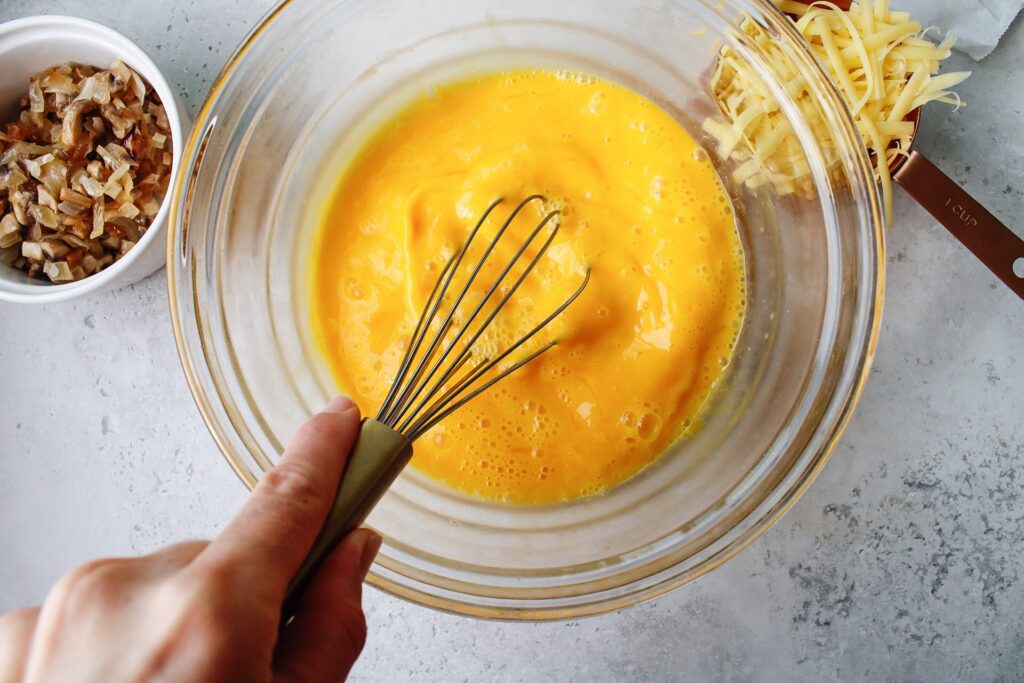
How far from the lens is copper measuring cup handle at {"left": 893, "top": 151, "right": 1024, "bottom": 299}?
1228mm

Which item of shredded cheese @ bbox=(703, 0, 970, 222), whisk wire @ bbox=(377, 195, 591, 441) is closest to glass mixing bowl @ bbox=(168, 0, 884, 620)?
shredded cheese @ bbox=(703, 0, 970, 222)

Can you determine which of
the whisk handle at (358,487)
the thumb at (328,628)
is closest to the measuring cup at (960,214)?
the whisk handle at (358,487)

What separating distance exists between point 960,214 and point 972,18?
34cm

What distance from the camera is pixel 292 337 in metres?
1.24

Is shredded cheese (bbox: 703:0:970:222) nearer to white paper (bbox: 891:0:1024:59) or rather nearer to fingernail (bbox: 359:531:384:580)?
white paper (bbox: 891:0:1024:59)

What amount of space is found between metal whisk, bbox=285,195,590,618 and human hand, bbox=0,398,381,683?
2 centimetres

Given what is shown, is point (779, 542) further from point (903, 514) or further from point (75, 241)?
point (75, 241)

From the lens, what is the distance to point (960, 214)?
1.24 meters

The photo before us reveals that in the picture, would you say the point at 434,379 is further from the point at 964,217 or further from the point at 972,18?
the point at 972,18

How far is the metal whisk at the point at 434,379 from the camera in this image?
783 millimetres

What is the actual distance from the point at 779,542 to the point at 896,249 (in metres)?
0.52

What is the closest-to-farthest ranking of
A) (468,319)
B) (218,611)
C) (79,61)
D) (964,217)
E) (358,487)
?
(218,611) → (358,487) → (468,319) → (964,217) → (79,61)

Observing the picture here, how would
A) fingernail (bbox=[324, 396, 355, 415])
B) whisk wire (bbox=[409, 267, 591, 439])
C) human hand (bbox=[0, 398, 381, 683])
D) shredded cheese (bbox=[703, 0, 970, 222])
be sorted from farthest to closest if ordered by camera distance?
shredded cheese (bbox=[703, 0, 970, 222])
whisk wire (bbox=[409, 267, 591, 439])
fingernail (bbox=[324, 396, 355, 415])
human hand (bbox=[0, 398, 381, 683])

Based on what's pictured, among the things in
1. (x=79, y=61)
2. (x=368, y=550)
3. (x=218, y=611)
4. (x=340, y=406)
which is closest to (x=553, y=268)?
(x=340, y=406)
